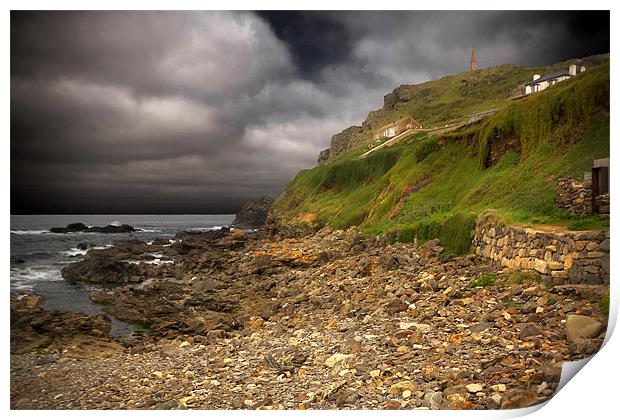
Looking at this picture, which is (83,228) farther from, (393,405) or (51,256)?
(393,405)

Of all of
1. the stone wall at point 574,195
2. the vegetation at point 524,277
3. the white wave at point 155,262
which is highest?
the stone wall at point 574,195

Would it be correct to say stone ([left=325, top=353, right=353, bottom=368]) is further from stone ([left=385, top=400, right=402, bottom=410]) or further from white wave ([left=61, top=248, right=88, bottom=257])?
white wave ([left=61, top=248, right=88, bottom=257])

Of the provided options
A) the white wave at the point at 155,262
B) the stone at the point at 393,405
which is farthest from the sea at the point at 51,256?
the stone at the point at 393,405

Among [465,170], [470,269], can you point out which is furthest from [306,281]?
[465,170]

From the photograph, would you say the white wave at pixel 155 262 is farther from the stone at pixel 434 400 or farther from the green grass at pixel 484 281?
the stone at pixel 434 400

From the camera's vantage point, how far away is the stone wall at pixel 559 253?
5.36 metres

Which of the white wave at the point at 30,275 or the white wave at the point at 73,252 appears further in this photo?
the white wave at the point at 73,252

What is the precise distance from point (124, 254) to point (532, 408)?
13102 millimetres

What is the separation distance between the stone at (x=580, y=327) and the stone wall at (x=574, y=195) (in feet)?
7.07

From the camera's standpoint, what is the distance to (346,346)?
19.0ft

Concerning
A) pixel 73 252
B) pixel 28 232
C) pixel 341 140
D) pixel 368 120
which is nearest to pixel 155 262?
pixel 73 252

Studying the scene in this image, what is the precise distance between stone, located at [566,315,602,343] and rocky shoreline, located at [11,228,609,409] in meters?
0.02

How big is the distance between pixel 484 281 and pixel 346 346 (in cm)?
281

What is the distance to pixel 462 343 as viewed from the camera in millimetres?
5082
